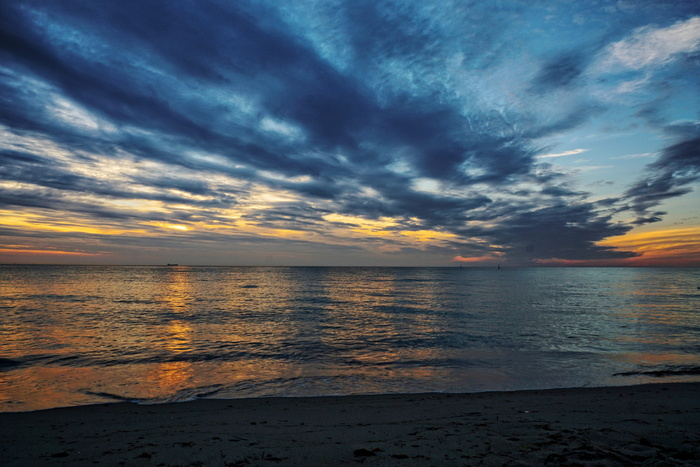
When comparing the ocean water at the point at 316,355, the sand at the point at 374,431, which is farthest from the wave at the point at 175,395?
the sand at the point at 374,431

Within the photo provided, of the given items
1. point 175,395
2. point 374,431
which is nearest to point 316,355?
point 175,395

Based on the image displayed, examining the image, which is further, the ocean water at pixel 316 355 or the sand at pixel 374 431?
the ocean water at pixel 316 355

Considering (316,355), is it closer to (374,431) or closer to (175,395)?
(175,395)

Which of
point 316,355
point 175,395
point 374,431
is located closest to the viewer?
point 374,431

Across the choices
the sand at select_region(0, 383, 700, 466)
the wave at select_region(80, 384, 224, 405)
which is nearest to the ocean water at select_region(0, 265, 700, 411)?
the wave at select_region(80, 384, 224, 405)

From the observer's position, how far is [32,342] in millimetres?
21688

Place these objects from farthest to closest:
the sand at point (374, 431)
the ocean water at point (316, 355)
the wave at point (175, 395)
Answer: the ocean water at point (316, 355)
the wave at point (175, 395)
the sand at point (374, 431)

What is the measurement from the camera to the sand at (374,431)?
21.9ft

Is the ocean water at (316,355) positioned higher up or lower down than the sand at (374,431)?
lower down

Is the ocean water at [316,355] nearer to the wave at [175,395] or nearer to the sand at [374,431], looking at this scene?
the wave at [175,395]

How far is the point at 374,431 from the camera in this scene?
27.4ft

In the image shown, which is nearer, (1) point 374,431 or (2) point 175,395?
(1) point 374,431

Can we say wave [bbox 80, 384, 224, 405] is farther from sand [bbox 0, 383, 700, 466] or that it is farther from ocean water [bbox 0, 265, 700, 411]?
sand [bbox 0, 383, 700, 466]

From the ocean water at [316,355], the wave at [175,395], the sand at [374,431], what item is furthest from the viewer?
the ocean water at [316,355]
